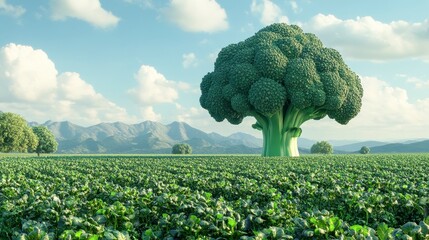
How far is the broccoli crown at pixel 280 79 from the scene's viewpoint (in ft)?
126

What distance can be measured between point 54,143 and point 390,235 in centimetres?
8198

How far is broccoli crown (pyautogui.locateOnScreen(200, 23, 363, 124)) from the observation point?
1510 inches

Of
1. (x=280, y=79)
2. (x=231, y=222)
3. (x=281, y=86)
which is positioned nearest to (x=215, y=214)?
(x=231, y=222)

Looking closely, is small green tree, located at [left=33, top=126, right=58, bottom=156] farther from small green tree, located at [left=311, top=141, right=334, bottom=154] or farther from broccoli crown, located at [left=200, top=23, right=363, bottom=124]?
small green tree, located at [left=311, top=141, right=334, bottom=154]

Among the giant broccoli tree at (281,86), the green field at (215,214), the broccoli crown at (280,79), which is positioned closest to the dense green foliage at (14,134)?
the giant broccoli tree at (281,86)

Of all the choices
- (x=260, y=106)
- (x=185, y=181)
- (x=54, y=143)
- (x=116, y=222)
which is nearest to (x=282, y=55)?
(x=260, y=106)

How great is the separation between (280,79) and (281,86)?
1048 mm

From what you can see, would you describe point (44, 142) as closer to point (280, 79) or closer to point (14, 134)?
point (14, 134)

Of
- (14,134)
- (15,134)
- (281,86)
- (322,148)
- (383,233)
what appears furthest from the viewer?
(322,148)

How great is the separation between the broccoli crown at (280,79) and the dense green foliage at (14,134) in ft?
120

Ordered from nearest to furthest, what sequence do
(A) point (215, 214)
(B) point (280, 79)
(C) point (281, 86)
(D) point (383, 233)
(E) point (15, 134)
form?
(D) point (383, 233) → (A) point (215, 214) → (C) point (281, 86) → (B) point (280, 79) → (E) point (15, 134)

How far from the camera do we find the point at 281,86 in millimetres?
38719

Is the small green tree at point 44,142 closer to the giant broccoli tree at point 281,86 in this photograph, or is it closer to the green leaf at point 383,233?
the giant broccoli tree at point 281,86

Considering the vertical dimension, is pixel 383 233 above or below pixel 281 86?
below
